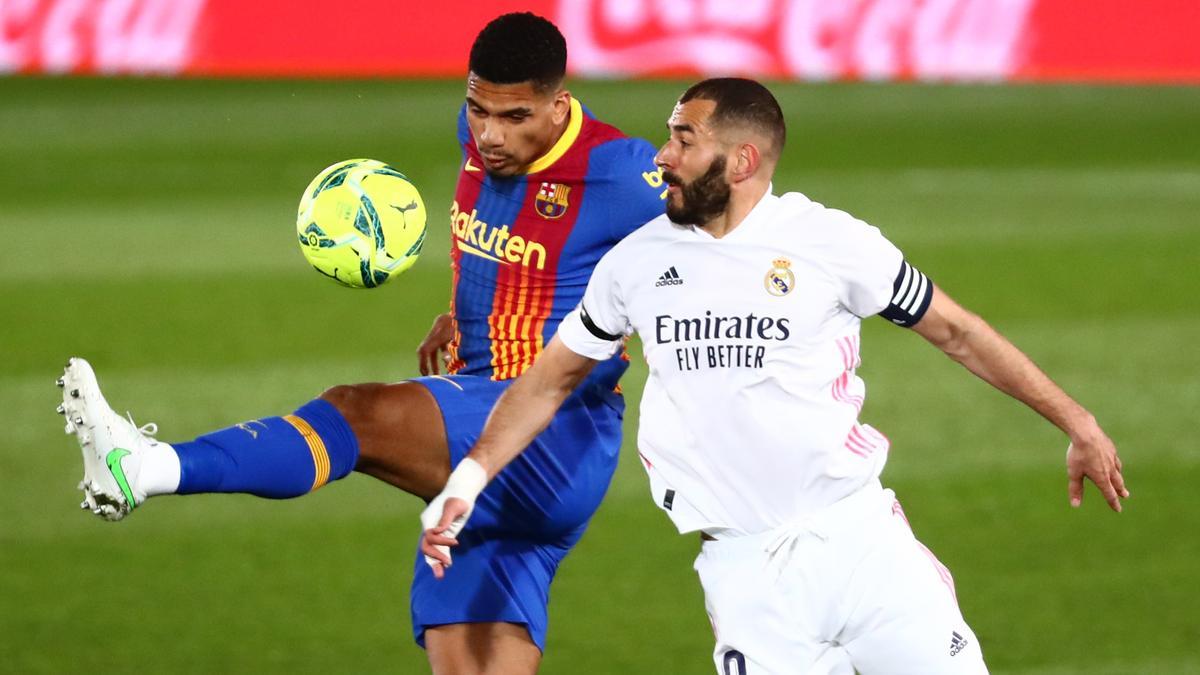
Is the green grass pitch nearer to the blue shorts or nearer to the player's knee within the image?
the blue shorts

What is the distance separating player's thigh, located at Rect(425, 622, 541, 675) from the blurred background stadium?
2.69 ft

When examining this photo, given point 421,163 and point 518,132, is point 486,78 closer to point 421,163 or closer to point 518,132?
point 518,132

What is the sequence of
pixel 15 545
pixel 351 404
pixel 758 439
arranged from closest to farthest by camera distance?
pixel 758 439, pixel 351 404, pixel 15 545

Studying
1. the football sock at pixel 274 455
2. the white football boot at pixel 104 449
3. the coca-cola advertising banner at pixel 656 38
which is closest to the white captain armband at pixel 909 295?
the football sock at pixel 274 455

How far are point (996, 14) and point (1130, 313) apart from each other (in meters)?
7.60

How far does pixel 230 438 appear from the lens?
417 centimetres

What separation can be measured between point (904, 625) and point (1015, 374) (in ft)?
2.07

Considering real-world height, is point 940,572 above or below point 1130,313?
below

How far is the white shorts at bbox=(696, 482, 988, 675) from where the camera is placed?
3.90 meters

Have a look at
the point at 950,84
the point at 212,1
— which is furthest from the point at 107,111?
the point at 950,84

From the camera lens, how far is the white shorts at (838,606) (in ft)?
12.8

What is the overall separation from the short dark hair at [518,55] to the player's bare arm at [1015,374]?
1190mm

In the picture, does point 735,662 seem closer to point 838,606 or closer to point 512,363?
point 838,606

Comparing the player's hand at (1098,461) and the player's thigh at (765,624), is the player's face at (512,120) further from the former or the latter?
the player's hand at (1098,461)
